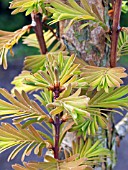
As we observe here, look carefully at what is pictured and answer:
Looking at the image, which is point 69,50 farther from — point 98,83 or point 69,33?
point 98,83

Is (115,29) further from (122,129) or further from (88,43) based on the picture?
(122,129)

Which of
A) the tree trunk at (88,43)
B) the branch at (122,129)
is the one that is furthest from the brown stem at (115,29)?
the branch at (122,129)

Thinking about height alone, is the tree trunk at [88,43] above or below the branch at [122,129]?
above

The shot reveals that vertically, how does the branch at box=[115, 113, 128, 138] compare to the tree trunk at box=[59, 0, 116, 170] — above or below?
below

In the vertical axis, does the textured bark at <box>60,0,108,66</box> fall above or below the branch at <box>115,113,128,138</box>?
above

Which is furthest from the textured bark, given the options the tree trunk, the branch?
the branch

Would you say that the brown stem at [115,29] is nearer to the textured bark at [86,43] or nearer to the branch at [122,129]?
the textured bark at [86,43]

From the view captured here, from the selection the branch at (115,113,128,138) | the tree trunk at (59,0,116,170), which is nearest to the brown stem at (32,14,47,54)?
the tree trunk at (59,0,116,170)

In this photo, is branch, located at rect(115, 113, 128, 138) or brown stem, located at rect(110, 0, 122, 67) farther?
branch, located at rect(115, 113, 128, 138)

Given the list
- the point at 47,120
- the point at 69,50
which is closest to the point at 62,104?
the point at 47,120

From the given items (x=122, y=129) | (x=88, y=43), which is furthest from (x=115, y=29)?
(x=122, y=129)

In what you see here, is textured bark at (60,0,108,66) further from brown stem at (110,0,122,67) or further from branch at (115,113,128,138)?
branch at (115,113,128,138)
